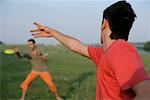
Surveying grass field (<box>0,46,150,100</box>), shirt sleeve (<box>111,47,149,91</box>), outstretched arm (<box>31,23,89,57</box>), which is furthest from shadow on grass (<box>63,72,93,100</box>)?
shirt sleeve (<box>111,47,149,91</box>)

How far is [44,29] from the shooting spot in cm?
488

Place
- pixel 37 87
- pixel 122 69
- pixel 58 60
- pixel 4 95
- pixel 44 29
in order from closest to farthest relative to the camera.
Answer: pixel 122 69 < pixel 44 29 < pixel 4 95 < pixel 37 87 < pixel 58 60

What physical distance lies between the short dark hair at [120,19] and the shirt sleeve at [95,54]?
640 millimetres

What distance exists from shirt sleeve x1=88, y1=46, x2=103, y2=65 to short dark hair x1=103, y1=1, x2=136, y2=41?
640 mm

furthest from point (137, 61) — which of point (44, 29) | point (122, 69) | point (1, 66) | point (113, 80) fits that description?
point (1, 66)

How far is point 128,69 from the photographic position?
122 inches

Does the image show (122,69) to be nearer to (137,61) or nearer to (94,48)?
(137,61)

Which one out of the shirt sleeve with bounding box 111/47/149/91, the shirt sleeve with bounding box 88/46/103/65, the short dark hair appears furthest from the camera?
the shirt sleeve with bounding box 88/46/103/65

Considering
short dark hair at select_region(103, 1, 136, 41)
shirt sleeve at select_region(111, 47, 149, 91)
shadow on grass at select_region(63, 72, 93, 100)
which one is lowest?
shadow on grass at select_region(63, 72, 93, 100)

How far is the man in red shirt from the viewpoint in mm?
3080

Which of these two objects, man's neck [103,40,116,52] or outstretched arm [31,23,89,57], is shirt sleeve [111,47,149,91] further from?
outstretched arm [31,23,89,57]

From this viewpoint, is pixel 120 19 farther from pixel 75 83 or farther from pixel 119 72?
pixel 75 83

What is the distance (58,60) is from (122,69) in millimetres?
25826

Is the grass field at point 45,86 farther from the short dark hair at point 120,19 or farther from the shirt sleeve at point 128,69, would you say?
the shirt sleeve at point 128,69
